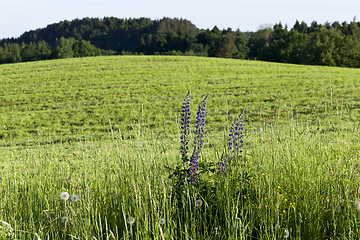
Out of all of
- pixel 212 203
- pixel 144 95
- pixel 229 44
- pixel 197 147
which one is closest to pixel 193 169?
pixel 197 147

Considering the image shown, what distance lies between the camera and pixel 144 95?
2088cm

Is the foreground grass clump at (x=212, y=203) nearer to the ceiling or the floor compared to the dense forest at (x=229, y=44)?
nearer to the floor

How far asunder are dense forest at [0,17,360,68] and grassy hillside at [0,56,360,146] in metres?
21.3

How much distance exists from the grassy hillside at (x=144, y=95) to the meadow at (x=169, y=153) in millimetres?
123

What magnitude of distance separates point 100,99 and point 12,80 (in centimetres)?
1305

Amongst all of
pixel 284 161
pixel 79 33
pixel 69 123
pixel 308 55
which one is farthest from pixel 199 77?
pixel 79 33

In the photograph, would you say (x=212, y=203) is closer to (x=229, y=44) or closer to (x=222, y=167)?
(x=222, y=167)

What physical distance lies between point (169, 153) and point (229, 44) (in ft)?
221

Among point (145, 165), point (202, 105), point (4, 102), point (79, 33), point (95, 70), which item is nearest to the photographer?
point (145, 165)

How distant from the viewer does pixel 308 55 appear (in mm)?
46812

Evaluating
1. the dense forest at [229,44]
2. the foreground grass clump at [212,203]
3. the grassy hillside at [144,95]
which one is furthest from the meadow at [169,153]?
the dense forest at [229,44]

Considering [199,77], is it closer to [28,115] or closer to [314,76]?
[314,76]

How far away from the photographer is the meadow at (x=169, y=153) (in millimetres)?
2625

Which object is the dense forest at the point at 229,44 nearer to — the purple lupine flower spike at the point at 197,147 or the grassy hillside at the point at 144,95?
the grassy hillside at the point at 144,95
